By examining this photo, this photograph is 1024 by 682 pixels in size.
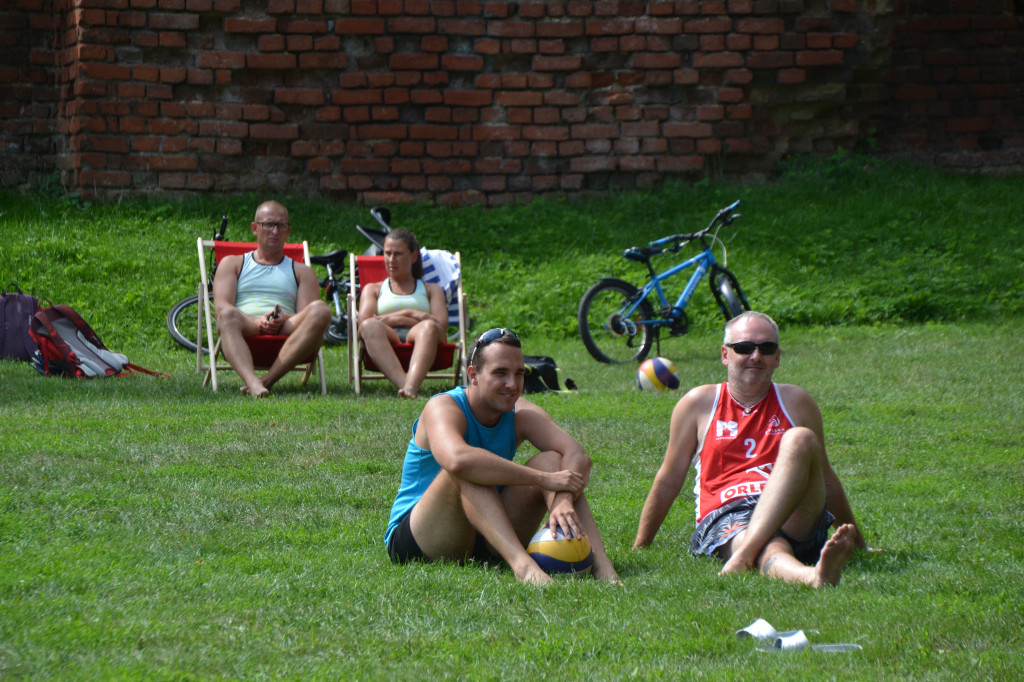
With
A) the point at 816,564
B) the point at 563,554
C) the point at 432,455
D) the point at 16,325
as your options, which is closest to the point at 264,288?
the point at 16,325

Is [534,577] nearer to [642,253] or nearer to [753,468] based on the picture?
[753,468]

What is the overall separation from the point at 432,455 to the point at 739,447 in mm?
1118

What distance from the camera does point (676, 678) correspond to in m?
2.87

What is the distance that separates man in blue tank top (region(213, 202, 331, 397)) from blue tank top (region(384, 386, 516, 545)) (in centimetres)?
396

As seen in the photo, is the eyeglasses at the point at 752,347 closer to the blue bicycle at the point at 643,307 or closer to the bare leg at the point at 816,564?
the bare leg at the point at 816,564

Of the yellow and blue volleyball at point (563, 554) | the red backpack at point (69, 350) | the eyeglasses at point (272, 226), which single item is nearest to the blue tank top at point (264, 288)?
the eyeglasses at point (272, 226)

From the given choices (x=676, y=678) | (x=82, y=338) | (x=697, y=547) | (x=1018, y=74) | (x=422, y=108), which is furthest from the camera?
(x=1018, y=74)

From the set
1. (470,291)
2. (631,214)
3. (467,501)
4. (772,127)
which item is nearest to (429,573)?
(467,501)

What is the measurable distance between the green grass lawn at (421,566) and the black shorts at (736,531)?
0.10 m

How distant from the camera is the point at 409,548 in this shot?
400 cm

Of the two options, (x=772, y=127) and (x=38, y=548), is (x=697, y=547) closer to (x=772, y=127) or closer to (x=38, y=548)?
(x=38, y=548)

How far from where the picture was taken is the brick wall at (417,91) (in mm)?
13117

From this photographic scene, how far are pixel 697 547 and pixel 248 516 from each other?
184 centimetres

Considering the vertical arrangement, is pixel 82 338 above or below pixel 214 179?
below
